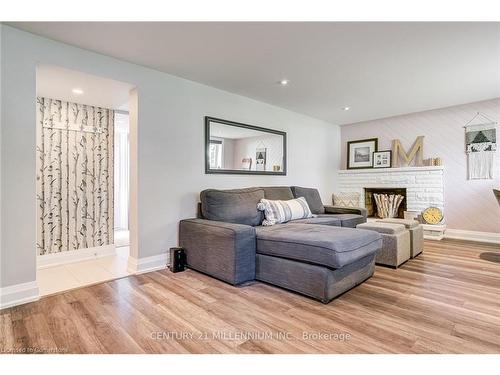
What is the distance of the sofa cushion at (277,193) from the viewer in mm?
3801

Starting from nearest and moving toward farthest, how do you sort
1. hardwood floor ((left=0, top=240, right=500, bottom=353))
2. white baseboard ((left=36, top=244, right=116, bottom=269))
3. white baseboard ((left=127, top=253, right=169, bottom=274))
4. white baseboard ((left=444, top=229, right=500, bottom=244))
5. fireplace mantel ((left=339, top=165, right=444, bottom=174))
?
1. hardwood floor ((left=0, top=240, right=500, bottom=353))
2. white baseboard ((left=127, top=253, right=169, bottom=274))
3. white baseboard ((left=36, top=244, right=116, bottom=269))
4. white baseboard ((left=444, top=229, right=500, bottom=244))
5. fireplace mantel ((left=339, top=165, right=444, bottom=174))

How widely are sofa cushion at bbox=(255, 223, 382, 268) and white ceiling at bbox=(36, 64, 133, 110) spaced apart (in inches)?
86.7

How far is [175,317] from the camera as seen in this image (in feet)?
6.25

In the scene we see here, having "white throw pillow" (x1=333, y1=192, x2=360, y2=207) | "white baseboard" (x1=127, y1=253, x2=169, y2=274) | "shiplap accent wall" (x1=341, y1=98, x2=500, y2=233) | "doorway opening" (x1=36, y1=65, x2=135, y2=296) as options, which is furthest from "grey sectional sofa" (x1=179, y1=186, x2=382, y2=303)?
"shiplap accent wall" (x1=341, y1=98, x2=500, y2=233)

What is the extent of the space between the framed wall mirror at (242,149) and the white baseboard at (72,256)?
5.93ft

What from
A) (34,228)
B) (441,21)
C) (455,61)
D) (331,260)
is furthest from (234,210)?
(455,61)

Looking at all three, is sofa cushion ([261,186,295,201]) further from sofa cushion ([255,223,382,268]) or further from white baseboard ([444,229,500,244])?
white baseboard ([444,229,500,244])

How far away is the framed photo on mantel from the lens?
18.1 ft

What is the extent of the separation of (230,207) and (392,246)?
6.10 feet

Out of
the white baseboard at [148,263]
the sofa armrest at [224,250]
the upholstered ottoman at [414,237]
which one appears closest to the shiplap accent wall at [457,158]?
the upholstered ottoman at [414,237]

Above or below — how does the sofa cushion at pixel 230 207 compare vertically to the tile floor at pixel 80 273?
above

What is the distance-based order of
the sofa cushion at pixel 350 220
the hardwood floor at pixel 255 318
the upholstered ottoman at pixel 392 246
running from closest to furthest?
the hardwood floor at pixel 255 318 → the upholstered ottoman at pixel 392 246 → the sofa cushion at pixel 350 220

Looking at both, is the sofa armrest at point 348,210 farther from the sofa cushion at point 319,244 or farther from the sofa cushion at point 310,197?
the sofa cushion at point 319,244
